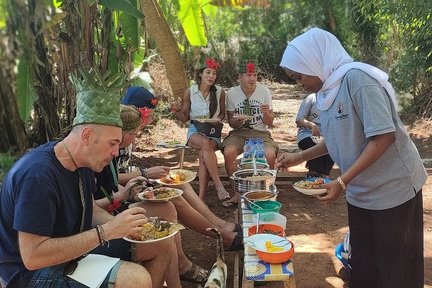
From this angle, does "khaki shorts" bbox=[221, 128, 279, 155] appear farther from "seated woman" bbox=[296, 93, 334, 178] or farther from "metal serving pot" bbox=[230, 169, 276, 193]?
"metal serving pot" bbox=[230, 169, 276, 193]

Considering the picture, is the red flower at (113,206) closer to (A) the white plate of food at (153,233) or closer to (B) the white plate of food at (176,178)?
(A) the white plate of food at (153,233)

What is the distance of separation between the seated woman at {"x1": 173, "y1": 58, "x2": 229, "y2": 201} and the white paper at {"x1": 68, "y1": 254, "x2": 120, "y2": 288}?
2390 mm

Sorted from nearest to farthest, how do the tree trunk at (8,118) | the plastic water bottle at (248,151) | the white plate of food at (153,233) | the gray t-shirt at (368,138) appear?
the tree trunk at (8,118) < the gray t-shirt at (368,138) < the white plate of food at (153,233) < the plastic water bottle at (248,151)

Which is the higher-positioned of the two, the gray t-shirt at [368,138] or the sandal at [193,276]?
the gray t-shirt at [368,138]

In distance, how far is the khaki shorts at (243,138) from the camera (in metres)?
4.35

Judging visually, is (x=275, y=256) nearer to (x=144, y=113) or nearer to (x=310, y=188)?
(x=310, y=188)

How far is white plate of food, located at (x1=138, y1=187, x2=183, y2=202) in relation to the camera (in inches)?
99.3

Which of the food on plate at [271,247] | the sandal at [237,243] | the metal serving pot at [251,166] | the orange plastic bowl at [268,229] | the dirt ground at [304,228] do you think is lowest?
the dirt ground at [304,228]

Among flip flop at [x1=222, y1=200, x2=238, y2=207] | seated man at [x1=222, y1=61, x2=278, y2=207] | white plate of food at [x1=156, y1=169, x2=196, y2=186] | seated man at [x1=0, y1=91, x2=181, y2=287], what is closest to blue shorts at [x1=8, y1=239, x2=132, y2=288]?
seated man at [x1=0, y1=91, x2=181, y2=287]

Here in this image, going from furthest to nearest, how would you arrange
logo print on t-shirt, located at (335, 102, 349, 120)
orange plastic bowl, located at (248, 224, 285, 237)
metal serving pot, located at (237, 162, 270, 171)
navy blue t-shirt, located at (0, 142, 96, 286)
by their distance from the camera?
metal serving pot, located at (237, 162, 270, 171), orange plastic bowl, located at (248, 224, 285, 237), logo print on t-shirt, located at (335, 102, 349, 120), navy blue t-shirt, located at (0, 142, 96, 286)

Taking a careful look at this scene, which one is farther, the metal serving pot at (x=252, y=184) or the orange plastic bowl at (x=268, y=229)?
the metal serving pot at (x=252, y=184)

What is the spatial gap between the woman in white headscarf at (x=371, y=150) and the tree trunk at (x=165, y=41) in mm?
3324

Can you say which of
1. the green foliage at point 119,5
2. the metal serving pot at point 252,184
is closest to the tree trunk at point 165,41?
the green foliage at point 119,5

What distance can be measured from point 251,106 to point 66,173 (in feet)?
9.76
